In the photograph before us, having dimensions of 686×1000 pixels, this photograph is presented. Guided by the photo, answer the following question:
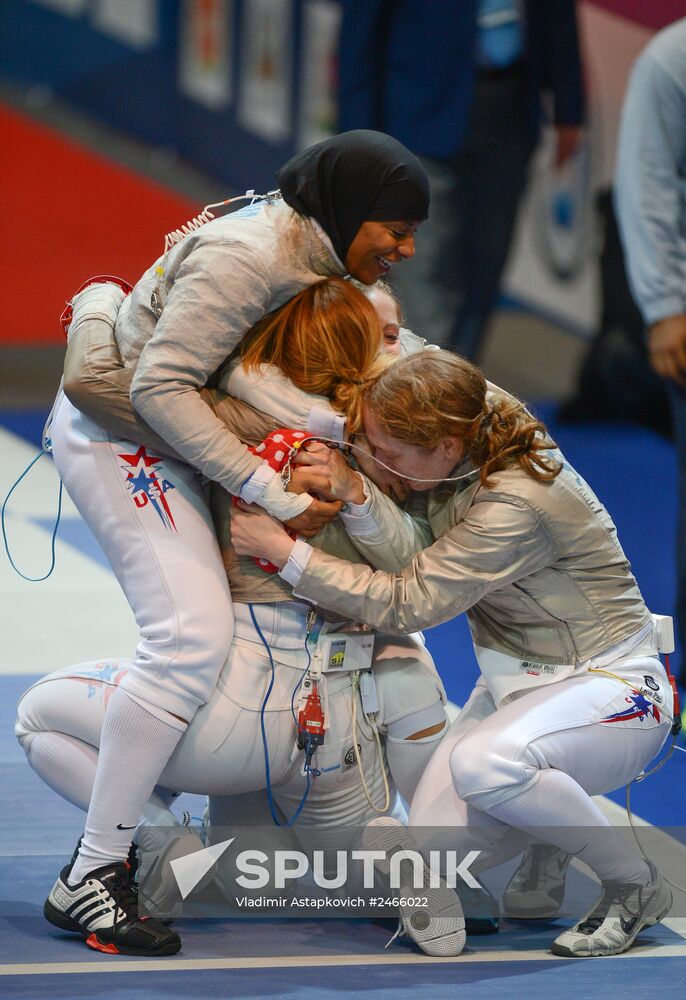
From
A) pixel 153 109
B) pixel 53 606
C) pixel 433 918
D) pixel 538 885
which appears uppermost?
pixel 433 918

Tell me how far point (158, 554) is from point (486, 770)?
73 centimetres

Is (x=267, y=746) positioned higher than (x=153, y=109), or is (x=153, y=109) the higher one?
(x=267, y=746)

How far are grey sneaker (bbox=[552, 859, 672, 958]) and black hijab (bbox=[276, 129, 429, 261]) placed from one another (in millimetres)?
1329

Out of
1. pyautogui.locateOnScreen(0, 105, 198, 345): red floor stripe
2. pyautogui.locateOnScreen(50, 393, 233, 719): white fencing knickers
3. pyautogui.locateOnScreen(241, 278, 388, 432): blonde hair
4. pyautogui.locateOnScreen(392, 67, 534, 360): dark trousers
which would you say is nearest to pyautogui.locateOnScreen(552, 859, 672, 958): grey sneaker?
pyautogui.locateOnScreen(50, 393, 233, 719): white fencing knickers

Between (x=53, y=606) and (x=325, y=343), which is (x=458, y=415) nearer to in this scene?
(x=325, y=343)

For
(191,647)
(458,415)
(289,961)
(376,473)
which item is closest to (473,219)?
(376,473)

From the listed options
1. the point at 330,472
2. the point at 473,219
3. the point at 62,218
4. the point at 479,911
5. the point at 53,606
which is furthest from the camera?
the point at 62,218

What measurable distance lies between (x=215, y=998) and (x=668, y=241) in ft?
9.28

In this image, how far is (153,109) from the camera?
10.1 meters

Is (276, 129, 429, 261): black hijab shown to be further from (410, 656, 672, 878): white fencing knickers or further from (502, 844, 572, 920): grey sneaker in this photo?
(502, 844, 572, 920): grey sneaker

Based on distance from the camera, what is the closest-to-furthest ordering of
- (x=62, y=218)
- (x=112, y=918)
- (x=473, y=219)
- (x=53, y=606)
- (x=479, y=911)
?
(x=112, y=918), (x=479, y=911), (x=53, y=606), (x=473, y=219), (x=62, y=218)

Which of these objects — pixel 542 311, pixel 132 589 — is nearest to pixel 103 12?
pixel 542 311

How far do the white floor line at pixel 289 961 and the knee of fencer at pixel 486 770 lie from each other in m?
0.29

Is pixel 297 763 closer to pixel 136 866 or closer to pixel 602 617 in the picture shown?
pixel 136 866
